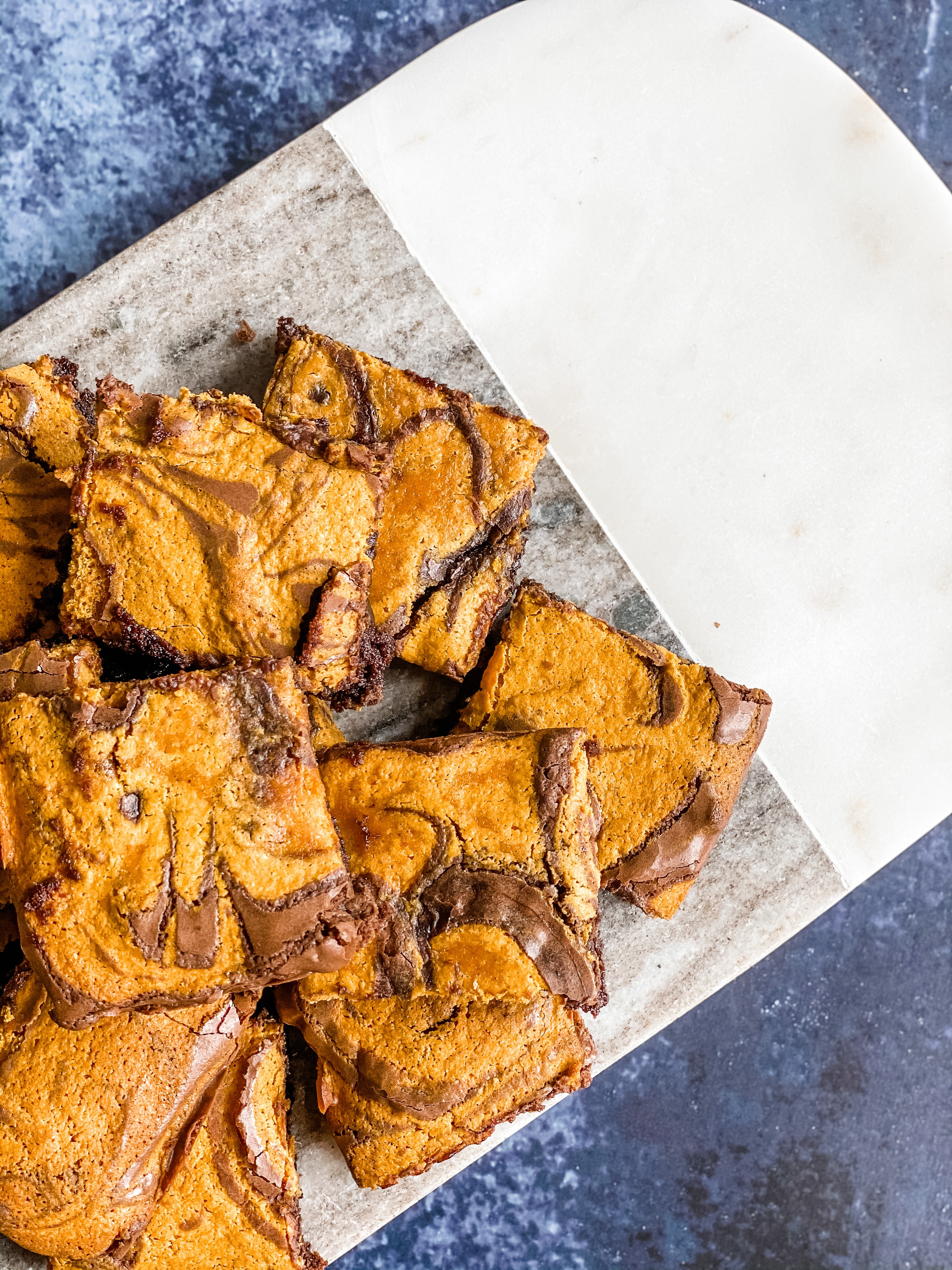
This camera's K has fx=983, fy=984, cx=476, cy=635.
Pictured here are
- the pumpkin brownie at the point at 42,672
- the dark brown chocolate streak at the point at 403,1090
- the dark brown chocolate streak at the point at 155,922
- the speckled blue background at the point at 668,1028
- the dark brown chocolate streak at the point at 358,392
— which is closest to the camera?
the dark brown chocolate streak at the point at 155,922

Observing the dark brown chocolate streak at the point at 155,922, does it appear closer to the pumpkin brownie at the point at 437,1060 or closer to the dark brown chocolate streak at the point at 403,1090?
the pumpkin brownie at the point at 437,1060

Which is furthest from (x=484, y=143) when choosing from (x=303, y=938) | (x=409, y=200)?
(x=303, y=938)

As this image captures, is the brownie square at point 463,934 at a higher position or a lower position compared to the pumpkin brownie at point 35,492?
lower

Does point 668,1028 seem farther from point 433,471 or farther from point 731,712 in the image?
point 433,471

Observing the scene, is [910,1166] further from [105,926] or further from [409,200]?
[409,200]

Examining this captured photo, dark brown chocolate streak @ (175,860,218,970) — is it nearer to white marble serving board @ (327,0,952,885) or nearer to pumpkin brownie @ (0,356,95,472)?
pumpkin brownie @ (0,356,95,472)

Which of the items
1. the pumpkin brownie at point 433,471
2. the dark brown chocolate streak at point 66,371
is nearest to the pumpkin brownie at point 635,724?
the pumpkin brownie at point 433,471

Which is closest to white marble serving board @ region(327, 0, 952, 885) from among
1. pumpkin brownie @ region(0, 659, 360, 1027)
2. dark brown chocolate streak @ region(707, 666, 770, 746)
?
dark brown chocolate streak @ region(707, 666, 770, 746)
